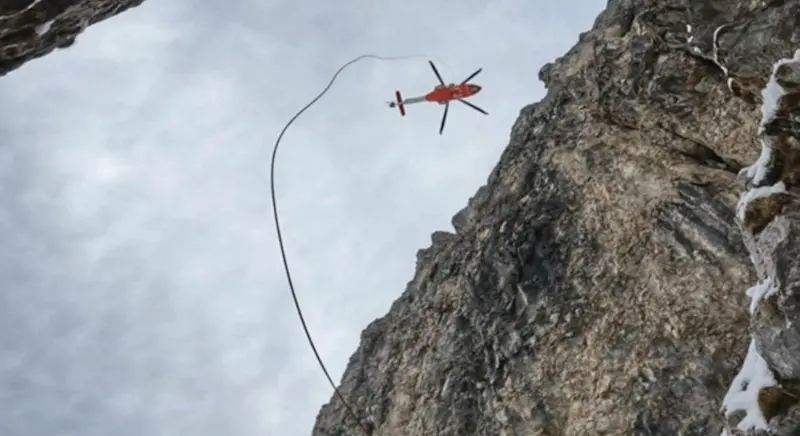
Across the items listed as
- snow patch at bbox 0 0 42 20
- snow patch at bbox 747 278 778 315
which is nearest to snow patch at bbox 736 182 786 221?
snow patch at bbox 747 278 778 315

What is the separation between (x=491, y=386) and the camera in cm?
1773

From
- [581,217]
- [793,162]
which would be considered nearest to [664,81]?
[581,217]

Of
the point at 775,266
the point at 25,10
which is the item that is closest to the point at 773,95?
the point at 775,266

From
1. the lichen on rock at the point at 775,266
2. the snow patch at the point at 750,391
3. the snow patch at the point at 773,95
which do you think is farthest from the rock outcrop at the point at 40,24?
the snow patch at the point at 750,391

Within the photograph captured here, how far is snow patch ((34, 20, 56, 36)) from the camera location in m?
11.7

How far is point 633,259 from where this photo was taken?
55.1ft

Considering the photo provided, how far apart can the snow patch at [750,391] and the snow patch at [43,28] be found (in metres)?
11.7

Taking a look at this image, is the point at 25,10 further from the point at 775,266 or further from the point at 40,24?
the point at 775,266

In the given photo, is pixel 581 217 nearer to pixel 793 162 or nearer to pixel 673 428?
pixel 673 428

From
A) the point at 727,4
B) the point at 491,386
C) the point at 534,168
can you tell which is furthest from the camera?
the point at 534,168

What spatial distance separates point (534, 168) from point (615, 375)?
6134 mm

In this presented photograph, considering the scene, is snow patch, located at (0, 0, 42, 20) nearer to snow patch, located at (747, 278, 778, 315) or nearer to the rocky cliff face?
the rocky cliff face

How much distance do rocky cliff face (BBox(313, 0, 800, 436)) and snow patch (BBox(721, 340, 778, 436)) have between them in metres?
0.03

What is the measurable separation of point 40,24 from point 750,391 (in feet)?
39.2
